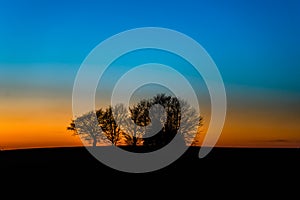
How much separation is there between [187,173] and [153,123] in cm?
2261

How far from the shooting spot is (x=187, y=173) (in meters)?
27.3

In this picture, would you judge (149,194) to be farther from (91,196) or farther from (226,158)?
(226,158)

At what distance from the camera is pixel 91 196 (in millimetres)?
19359

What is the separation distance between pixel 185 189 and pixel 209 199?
115 inches

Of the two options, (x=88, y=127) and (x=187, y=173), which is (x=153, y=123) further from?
(x=187, y=173)

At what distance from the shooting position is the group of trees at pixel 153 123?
4862cm

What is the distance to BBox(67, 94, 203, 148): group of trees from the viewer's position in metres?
48.6

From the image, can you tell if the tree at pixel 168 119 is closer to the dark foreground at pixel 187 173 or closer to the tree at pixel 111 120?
the tree at pixel 111 120

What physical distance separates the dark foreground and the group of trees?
46.7 feet

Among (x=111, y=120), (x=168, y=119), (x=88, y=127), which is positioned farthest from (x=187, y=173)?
(x=88, y=127)

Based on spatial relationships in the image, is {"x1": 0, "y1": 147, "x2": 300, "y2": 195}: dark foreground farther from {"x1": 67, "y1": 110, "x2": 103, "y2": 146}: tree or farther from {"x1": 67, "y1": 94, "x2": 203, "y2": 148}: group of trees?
{"x1": 67, "y1": 110, "x2": 103, "y2": 146}: tree

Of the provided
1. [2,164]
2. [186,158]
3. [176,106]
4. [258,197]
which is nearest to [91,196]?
[258,197]

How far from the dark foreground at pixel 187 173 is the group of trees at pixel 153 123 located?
46.7 ft

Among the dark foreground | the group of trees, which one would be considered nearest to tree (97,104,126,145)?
the group of trees
